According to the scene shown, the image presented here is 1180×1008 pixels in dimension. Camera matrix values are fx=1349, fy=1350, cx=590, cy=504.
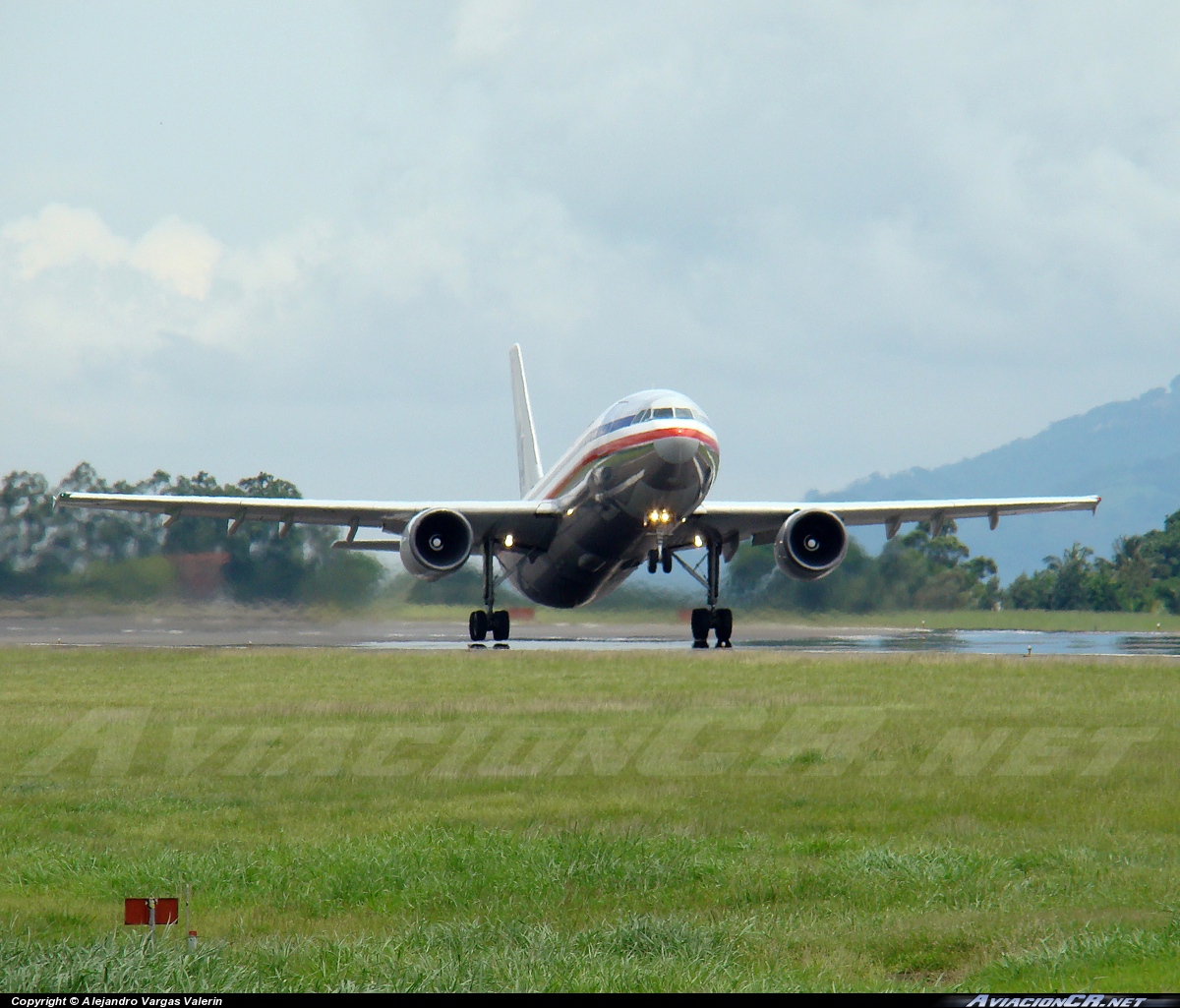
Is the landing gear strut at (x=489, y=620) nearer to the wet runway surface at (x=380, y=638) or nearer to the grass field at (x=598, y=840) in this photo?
the wet runway surface at (x=380, y=638)

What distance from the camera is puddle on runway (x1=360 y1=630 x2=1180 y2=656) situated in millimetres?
29797

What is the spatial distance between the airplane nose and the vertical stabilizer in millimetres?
19237

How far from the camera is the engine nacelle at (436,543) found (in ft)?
104

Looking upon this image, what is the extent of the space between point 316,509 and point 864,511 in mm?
14458

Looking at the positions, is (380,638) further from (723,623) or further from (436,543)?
(723,623)

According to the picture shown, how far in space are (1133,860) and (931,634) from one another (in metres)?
35.1

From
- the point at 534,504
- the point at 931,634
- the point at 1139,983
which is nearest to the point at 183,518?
the point at 534,504

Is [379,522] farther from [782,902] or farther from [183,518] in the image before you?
[782,902]

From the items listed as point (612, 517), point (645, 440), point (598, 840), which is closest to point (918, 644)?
point (612, 517)

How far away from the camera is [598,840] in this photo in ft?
26.7
